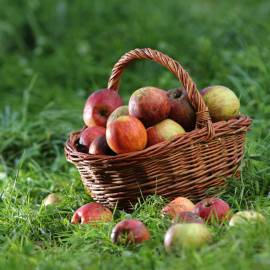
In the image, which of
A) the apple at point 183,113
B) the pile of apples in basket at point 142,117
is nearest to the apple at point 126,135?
the pile of apples in basket at point 142,117

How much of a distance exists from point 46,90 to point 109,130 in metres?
3.13

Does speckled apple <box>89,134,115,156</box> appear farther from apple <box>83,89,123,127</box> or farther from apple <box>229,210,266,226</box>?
apple <box>229,210,266,226</box>

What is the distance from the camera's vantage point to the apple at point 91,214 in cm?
346

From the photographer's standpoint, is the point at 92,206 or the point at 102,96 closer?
the point at 92,206

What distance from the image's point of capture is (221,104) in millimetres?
3709

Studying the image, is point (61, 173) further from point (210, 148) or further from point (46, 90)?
point (46, 90)

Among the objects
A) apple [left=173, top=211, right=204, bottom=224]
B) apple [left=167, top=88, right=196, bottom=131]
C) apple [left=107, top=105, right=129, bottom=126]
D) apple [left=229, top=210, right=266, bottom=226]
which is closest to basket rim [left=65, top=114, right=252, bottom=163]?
apple [left=167, top=88, right=196, bottom=131]

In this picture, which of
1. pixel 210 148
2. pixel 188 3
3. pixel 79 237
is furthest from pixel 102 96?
pixel 188 3

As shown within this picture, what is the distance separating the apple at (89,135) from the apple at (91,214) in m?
0.35

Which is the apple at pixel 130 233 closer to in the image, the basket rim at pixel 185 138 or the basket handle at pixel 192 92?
the basket rim at pixel 185 138

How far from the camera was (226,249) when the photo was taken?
107 inches

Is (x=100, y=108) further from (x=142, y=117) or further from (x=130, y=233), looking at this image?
(x=130, y=233)

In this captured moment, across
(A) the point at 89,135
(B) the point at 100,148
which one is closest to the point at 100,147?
(B) the point at 100,148

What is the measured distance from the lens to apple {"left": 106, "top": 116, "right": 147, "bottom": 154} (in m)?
3.41
